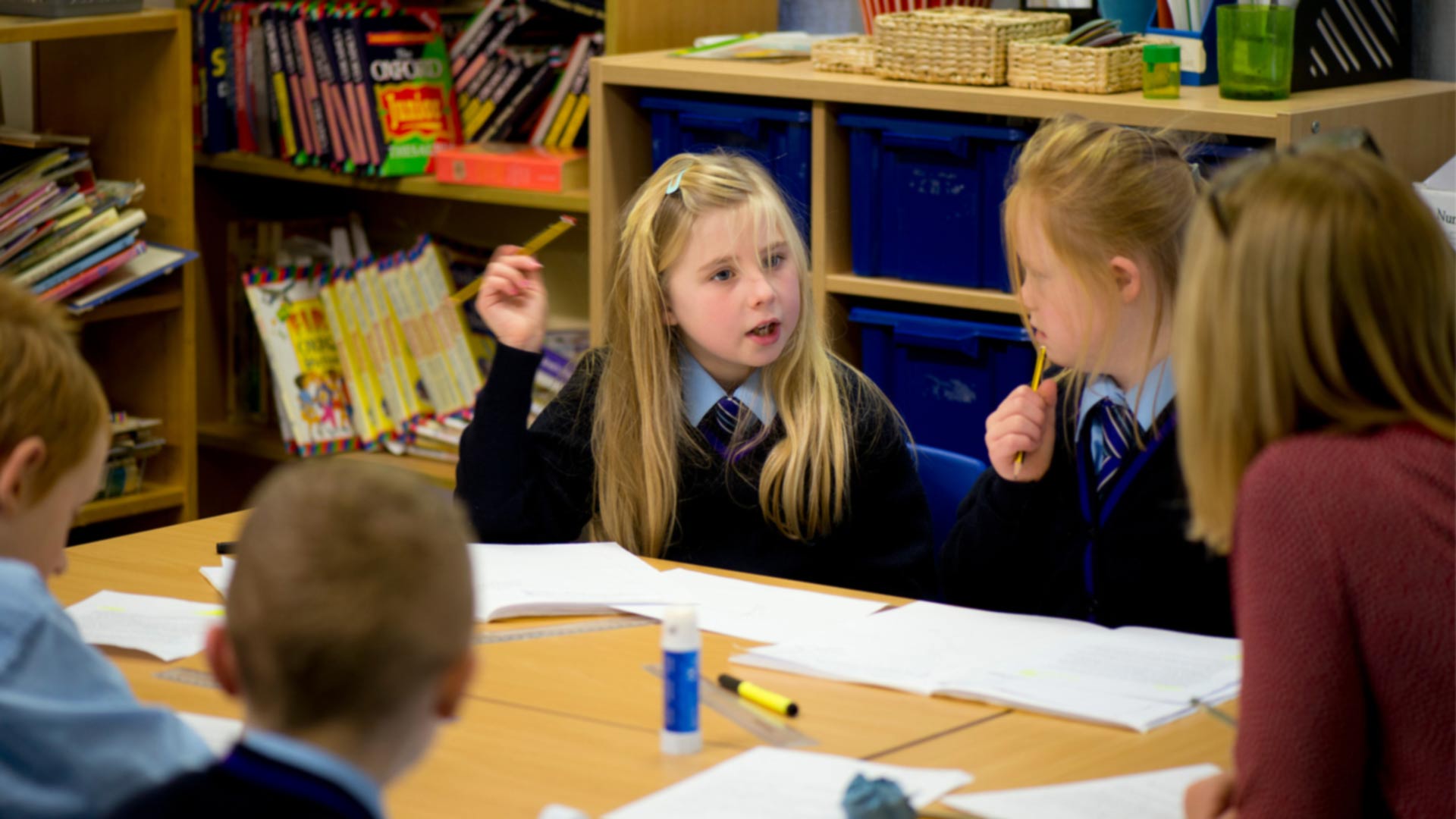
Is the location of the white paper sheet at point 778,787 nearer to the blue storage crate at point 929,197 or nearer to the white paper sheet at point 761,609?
the white paper sheet at point 761,609

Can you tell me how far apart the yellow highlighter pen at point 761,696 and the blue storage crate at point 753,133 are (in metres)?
1.34

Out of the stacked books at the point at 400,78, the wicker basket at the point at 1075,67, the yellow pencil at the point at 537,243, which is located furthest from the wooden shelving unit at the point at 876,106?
the yellow pencil at the point at 537,243

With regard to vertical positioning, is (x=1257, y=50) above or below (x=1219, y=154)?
above

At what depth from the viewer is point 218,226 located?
360 centimetres

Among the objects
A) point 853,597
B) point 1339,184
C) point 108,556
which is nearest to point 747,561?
point 853,597

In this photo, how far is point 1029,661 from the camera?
1.53 metres

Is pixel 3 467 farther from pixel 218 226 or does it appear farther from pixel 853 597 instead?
pixel 218 226

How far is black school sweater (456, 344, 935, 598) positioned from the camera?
202 cm

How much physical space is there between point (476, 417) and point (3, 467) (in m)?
0.87

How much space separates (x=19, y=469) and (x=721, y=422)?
1.04 meters

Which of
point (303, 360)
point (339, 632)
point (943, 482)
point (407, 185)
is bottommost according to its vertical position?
point (303, 360)

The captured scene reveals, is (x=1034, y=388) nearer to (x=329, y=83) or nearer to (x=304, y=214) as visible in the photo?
(x=329, y=83)

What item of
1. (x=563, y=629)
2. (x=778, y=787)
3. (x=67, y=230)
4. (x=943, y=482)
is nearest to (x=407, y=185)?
(x=67, y=230)

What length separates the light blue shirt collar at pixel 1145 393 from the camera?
1.79 metres
